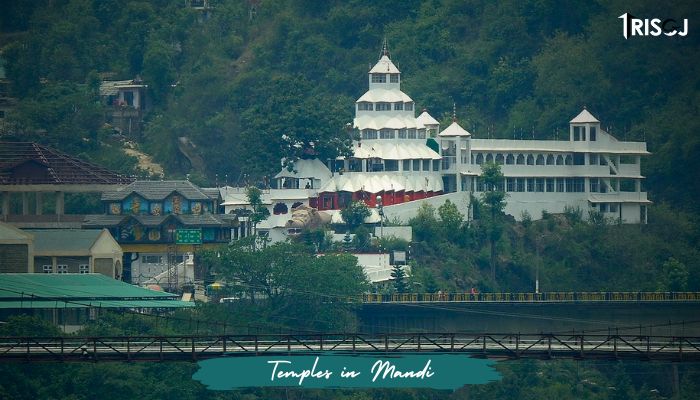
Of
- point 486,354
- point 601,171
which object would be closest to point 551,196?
point 601,171

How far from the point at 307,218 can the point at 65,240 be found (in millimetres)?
14965

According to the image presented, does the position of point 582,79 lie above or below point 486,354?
above

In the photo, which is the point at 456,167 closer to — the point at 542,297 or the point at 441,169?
the point at 441,169

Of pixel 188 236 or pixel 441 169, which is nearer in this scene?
pixel 188 236

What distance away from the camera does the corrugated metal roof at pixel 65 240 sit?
17062 cm

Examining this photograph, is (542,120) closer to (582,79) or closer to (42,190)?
(582,79)

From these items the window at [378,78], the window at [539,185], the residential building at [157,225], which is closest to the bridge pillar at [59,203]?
the residential building at [157,225]

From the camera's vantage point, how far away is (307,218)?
175 meters

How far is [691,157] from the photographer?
193 meters

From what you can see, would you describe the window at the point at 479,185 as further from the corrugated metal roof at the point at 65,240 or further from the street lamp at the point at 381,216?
the corrugated metal roof at the point at 65,240

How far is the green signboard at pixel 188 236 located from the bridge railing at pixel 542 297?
575 inches

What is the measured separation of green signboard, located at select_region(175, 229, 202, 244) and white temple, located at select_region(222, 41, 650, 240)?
4.74 metres

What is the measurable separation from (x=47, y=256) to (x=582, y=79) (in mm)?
44686

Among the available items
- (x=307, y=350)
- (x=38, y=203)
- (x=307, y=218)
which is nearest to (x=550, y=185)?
(x=307, y=218)
